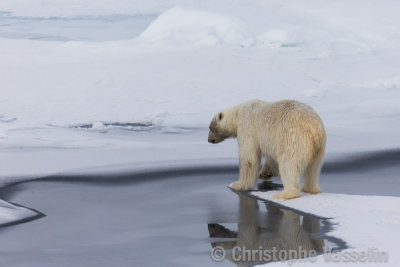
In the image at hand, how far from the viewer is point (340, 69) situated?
472 inches

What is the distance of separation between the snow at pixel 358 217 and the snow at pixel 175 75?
0.21 feet

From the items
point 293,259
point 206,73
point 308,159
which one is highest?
point 206,73

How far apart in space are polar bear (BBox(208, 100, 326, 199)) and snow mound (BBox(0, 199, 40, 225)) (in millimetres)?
1707

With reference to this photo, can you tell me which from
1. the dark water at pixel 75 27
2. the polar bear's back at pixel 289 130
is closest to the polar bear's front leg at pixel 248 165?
the polar bear's back at pixel 289 130

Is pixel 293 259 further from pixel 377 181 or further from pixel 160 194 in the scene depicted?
pixel 377 181

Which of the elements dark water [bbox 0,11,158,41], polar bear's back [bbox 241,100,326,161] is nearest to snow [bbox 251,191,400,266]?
polar bear's back [bbox 241,100,326,161]

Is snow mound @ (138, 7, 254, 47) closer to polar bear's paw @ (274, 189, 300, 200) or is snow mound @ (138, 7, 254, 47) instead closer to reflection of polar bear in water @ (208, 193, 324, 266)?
polar bear's paw @ (274, 189, 300, 200)

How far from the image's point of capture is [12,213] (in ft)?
15.3

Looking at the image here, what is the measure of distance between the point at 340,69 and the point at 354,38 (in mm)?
2532

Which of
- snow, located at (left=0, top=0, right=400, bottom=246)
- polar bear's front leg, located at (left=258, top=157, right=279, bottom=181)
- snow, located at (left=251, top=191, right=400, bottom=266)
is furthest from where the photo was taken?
snow, located at (left=0, top=0, right=400, bottom=246)

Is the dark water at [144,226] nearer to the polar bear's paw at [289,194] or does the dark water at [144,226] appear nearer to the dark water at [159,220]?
the dark water at [159,220]

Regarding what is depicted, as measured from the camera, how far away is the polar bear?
4781 mm

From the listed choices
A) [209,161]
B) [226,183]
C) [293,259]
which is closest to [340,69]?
[209,161]

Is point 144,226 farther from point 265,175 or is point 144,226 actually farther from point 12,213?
point 265,175
